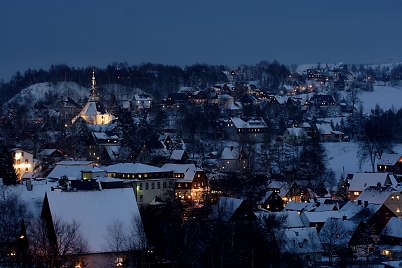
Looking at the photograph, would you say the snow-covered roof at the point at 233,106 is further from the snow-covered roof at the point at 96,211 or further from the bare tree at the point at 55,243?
the bare tree at the point at 55,243

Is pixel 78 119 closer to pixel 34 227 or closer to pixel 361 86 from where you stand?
pixel 34 227

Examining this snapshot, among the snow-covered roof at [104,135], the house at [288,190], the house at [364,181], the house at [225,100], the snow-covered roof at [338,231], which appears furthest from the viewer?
the house at [225,100]

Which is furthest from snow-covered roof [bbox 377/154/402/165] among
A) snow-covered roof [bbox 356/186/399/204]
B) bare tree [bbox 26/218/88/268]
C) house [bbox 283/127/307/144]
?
bare tree [bbox 26/218/88/268]

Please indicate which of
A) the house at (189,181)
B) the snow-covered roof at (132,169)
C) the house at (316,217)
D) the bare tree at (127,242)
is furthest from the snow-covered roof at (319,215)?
the bare tree at (127,242)

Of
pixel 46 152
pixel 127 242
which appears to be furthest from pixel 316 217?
pixel 46 152

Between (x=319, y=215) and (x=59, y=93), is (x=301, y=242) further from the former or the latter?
(x=59, y=93)

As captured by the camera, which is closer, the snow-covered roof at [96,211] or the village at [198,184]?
the snow-covered roof at [96,211]

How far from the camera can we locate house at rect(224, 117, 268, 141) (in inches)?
2977

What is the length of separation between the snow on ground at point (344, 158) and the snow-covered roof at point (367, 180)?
918cm

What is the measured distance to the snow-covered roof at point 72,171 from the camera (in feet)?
167

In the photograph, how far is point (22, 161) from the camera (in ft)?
195

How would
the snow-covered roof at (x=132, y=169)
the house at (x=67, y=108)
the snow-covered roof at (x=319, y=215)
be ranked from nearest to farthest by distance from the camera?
the snow-covered roof at (x=319, y=215), the snow-covered roof at (x=132, y=169), the house at (x=67, y=108)

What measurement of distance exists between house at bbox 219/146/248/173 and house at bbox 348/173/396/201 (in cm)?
1160

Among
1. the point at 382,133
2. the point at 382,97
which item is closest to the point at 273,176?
the point at 382,133
